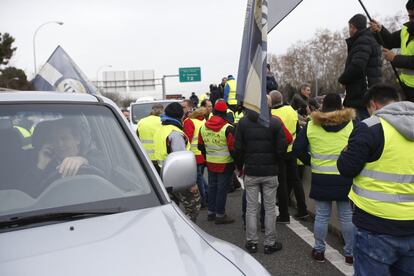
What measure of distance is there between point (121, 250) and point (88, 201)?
0.59 m

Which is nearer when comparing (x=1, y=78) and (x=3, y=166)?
(x=3, y=166)

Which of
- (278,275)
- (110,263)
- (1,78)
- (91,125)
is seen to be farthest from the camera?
(1,78)

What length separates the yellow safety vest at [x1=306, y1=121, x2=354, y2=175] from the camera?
4.94m

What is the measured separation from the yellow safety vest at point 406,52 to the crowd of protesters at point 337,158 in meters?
0.01

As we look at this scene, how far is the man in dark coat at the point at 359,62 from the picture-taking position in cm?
601

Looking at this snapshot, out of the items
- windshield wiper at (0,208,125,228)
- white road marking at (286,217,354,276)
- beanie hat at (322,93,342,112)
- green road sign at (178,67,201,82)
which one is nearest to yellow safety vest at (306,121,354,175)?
beanie hat at (322,93,342,112)

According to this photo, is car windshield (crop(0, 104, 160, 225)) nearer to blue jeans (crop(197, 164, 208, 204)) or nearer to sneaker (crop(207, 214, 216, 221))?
sneaker (crop(207, 214, 216, 221))

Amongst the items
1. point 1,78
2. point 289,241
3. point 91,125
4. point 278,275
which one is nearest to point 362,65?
point 289,241

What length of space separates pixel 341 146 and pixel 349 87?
1.78 metres

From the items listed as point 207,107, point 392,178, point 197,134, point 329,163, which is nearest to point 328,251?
point 329,163

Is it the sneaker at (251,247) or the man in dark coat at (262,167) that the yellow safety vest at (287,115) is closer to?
the man in dark coat at (262,167)

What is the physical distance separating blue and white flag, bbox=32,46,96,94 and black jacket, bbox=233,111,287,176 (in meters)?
2.47

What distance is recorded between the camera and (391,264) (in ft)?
10.4

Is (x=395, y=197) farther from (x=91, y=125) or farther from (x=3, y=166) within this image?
(x=3, y=166)
